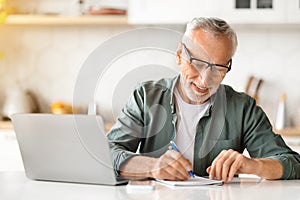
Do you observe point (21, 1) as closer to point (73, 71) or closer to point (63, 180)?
point (73, 71)

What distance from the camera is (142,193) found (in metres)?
1.64

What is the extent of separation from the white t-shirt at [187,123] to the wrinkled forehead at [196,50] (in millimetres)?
230

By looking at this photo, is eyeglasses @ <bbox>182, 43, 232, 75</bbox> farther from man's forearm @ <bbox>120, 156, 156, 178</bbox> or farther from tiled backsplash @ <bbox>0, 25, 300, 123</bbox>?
tiled backsplash @ <bbox>0, 25, 300, 123</bbox>

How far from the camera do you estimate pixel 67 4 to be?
3.93 metres

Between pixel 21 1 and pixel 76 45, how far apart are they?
0.43 m

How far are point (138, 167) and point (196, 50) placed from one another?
429 mm

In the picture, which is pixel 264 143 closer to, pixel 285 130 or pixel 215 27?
pixel 215 27

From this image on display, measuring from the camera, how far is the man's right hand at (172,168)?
1.80 meters

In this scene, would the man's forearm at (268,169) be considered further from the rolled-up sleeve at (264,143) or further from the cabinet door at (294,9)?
the cabinet door at (294,9)

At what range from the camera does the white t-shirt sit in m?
2.19

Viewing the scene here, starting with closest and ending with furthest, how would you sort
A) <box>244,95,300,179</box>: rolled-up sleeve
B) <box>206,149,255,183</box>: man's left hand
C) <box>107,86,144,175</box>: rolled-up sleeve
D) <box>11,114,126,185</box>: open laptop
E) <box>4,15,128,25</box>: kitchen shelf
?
<box>11,114,126,185</box>: open laptop, <box>206,149,255,183</box>: man's left hand, <box>244,95,300,179</box>: rolled-up sleeve, <box>107,86,144,175</box>: rolled-up sleeve, <box>4,15,128,25</box>: kitchen shelf

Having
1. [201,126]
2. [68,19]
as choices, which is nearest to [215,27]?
[201,126]

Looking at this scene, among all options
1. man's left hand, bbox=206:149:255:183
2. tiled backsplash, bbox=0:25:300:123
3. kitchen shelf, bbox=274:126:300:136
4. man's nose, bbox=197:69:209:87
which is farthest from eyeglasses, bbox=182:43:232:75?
tiled backsplash, bbox=0:25:300:123

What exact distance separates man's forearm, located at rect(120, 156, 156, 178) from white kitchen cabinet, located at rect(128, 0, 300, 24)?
1.74 m
